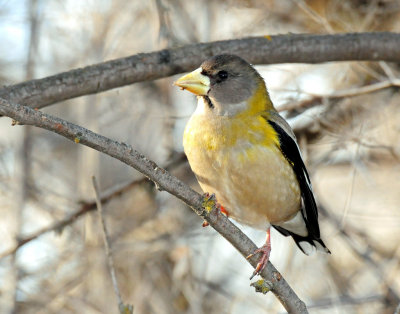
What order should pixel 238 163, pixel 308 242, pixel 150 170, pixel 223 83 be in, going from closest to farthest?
pixel 150 170
pixel 238 163
pixel 223 83
pixel 308 242

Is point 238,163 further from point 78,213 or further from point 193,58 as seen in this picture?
point 78,213

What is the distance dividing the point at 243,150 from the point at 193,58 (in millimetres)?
1158

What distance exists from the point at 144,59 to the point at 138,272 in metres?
2.26

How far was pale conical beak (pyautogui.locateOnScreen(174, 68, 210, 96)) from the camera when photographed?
13.3 feet

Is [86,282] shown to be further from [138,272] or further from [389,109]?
[389,109]

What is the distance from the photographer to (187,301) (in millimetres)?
5930

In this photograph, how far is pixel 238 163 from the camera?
3.91m

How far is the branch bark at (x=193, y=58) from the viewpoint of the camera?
4.37 meters

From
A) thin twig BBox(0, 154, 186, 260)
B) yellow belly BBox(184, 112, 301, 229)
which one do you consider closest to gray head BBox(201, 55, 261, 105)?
yellow belly BBox(184, 112, 301, 229)

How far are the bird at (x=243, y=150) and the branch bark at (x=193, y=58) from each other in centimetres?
50

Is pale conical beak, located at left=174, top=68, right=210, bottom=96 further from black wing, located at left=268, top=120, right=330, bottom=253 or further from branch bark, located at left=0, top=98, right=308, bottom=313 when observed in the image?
branch bark, located at left=0, top=98, right=308, bottom=313

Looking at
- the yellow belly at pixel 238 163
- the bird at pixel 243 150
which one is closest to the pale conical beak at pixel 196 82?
the bird at pixel 243 150

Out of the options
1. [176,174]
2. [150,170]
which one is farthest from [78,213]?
[150,170]

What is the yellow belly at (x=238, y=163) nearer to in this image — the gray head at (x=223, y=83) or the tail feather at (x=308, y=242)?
the gray head at (x=223, y=83)
